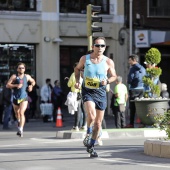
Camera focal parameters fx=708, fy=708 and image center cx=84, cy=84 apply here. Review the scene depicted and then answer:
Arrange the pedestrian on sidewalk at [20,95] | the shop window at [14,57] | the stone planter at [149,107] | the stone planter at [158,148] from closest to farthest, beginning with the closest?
the stone planter at [158,148], the pedestrian on sidewalk at [20,95], the stone planter at [149,107], the shop window at [14,57]

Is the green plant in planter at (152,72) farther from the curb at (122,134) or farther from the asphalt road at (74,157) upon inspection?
the asphalt road at (74,157)

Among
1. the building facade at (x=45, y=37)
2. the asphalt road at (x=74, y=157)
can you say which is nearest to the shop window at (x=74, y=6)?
the building facade at (x=45, y=37)

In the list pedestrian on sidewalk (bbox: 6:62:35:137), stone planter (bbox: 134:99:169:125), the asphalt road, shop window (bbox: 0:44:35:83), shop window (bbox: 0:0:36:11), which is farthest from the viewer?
shop window (bbox: 0:44:35:83)

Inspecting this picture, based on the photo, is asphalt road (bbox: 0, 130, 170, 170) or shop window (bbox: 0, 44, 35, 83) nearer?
asphalt road (bbox: 0, 130, 170, 170)

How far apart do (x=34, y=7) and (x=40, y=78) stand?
10.6ft

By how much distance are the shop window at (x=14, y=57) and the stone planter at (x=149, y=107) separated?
13684mm

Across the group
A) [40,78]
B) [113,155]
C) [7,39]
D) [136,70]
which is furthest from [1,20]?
[113,155]

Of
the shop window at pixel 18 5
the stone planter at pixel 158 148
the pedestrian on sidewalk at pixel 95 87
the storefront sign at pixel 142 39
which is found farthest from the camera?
the storefront sign at pixel 142 39

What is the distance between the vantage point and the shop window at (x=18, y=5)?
1236 inches

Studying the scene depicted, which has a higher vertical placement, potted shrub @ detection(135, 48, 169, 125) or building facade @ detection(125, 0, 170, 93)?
building facade @ detection(125, 0, 170, 93)

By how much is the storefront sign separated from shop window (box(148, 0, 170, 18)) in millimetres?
1542

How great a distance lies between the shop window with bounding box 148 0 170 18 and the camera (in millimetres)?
34500

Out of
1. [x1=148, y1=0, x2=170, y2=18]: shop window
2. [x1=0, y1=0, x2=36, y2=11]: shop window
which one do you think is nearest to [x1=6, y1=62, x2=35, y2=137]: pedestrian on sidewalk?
[x1=0, y1=0, x2=36, y2=11]: shop window

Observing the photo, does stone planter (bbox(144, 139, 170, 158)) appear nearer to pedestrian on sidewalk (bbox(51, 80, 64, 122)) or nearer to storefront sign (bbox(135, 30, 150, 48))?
pedestrian on sidewalk (bbox(51, 80, 64, 122))
